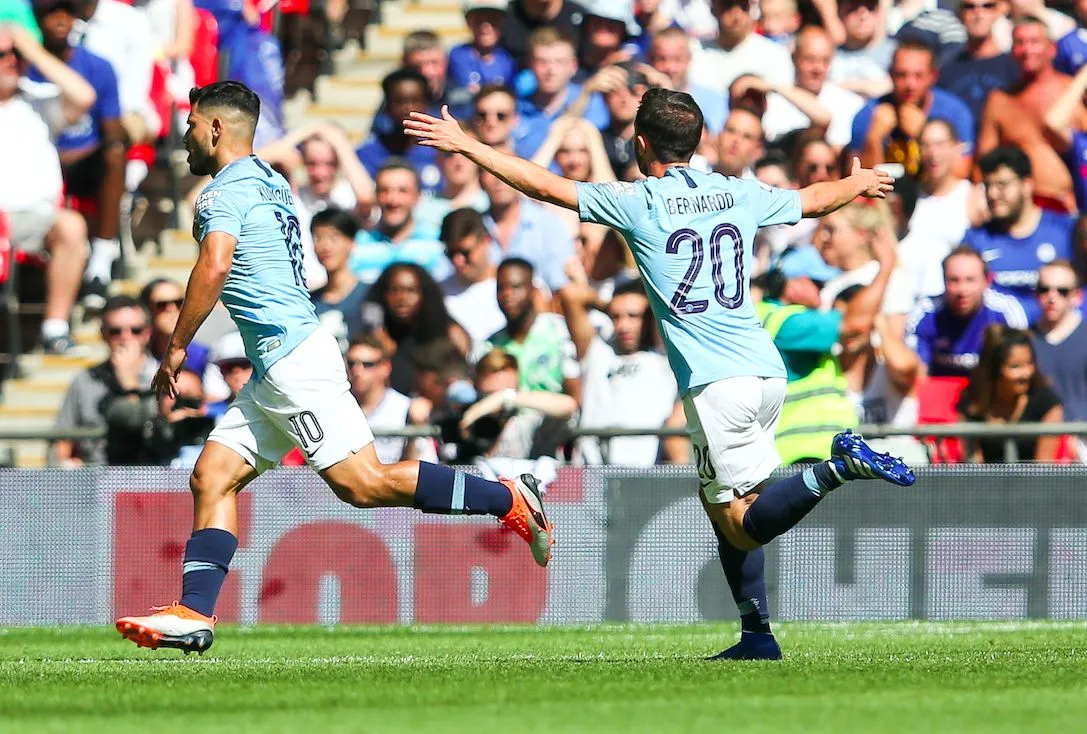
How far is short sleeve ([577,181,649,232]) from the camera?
798cm

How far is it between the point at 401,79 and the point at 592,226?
227 cm

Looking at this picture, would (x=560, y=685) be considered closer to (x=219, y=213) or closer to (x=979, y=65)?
(x=219, y=213)

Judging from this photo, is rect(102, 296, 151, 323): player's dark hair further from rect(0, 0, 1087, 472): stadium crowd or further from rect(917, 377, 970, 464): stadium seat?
rect(917, 377, 970, 464): stadium seat

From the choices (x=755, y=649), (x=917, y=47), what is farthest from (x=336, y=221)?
(x=755, y=649)

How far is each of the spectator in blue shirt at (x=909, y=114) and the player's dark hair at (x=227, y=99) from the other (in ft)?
22.9

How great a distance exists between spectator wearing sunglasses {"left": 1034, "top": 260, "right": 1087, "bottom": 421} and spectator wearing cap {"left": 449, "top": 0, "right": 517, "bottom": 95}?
193 inches

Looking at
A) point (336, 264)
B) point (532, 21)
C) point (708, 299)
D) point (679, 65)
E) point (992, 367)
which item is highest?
point (532, 21)

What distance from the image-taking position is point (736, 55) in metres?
15.4

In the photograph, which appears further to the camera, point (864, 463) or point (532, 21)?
point (532, 21)

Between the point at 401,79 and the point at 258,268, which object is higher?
the point at 401,79

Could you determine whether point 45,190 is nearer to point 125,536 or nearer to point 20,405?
point 20,405

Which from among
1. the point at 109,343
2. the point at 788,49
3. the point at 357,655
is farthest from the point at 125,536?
the point at 788,49

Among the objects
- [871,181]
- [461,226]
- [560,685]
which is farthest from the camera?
[461,226]

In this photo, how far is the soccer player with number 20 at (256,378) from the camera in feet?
27.0
